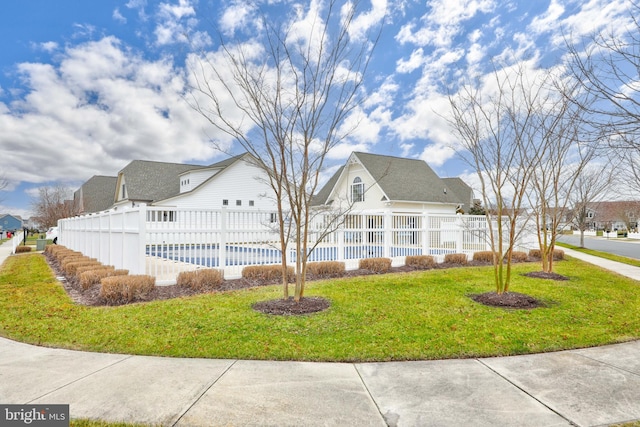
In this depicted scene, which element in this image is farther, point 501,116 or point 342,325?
point 501,116

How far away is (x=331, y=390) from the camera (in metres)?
3.00

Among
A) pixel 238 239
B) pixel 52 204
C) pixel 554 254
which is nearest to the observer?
pixel 238 239

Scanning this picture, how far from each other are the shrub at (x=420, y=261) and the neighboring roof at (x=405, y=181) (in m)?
9.11

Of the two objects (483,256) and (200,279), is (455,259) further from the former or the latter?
(200,279)

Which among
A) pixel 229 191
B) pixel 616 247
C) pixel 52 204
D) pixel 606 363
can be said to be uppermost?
pixel 52 204

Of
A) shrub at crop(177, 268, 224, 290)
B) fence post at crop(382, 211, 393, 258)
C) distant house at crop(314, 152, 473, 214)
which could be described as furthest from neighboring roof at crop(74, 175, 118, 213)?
fence post at crop(382, 211, 393, 258)

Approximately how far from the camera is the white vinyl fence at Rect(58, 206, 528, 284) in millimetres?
7785

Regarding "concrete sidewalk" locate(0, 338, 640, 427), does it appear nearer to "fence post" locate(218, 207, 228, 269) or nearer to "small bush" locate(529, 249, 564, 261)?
"fence post" locate(218, 207, 228, 269)

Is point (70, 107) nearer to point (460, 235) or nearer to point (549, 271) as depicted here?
point (460, 235)

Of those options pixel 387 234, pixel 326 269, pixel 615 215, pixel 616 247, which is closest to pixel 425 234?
pixel 387 234

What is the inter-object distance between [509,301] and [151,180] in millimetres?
27923

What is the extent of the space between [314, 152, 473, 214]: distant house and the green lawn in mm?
13236

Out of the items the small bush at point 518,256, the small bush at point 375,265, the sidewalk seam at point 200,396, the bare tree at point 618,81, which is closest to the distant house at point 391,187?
the small bush at point 518,256

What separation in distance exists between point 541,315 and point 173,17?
29.7 feet
